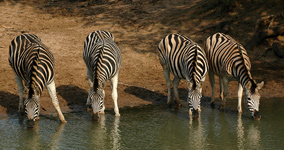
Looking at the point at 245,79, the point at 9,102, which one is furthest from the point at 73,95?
the point at 245,79

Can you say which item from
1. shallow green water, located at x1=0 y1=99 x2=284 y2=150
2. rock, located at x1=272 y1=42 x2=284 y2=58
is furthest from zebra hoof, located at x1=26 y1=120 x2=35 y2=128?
rock, located at x1=272 y1=42 x2=284 y2=58

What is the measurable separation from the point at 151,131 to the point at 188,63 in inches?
89.9

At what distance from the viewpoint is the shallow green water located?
846cm

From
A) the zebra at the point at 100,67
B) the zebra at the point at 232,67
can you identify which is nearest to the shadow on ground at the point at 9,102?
the zebra at the point at 100,67

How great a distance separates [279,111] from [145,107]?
3.76 m

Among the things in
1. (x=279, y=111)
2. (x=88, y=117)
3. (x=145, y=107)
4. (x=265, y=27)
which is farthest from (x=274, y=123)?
(x=265, y=27)

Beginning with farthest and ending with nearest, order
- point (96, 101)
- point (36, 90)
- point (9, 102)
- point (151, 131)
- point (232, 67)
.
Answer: point (9, 102), point (232, 67), point (96, 101), point (151, 131), point (36, 90)

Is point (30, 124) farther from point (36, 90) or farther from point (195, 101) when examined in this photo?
point (195, 101)

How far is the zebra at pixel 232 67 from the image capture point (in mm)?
10211

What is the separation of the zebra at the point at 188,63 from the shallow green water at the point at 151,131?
64 cm

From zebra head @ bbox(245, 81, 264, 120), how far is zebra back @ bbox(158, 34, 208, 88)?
125 centimetres

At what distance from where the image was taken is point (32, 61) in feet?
31.8

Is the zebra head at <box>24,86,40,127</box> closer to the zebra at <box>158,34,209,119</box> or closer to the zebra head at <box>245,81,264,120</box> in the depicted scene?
the zebra at <box>158,34,209,119</box>

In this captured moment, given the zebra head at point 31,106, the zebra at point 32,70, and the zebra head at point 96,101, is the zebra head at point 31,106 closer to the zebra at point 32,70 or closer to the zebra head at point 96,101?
the zebra at point 32,70
